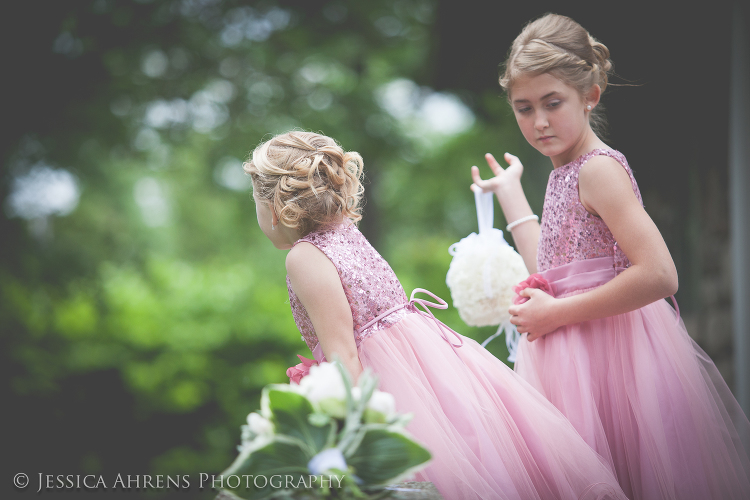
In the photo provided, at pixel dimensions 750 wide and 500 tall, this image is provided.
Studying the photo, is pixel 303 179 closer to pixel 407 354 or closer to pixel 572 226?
pixel 407 354

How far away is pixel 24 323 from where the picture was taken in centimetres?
535

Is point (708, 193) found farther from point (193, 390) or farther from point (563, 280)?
point (193, 390)

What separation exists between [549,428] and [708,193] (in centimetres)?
386

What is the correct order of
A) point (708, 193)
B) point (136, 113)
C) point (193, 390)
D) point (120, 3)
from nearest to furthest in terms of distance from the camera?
point (708, 193) → point (193, 390) → point (120, 3) → point (136, 113)

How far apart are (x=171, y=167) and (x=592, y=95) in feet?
27.5

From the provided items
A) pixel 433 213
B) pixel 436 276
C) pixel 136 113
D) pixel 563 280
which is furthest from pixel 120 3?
pixel 433 213

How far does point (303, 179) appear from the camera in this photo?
1.99 meters

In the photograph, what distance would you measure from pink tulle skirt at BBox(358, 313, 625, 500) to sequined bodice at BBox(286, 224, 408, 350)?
0.07 m

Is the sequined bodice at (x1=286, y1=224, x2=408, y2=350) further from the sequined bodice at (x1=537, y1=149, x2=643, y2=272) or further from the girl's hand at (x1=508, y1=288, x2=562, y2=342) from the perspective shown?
the sequined bodice at (x1=537, y1=149, x2=643, y2=272)

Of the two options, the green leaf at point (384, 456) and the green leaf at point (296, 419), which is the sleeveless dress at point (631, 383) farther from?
the green leaf at point (296, 419)

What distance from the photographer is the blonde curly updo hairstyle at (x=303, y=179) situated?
77.7 inches

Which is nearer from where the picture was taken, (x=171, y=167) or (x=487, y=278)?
(x=487, y=278)

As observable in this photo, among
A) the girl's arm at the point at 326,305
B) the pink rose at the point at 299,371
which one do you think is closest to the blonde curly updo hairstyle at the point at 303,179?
the girl's arm at the point at 326,305

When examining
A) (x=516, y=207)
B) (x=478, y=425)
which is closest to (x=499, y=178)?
(x=516, y=207)
